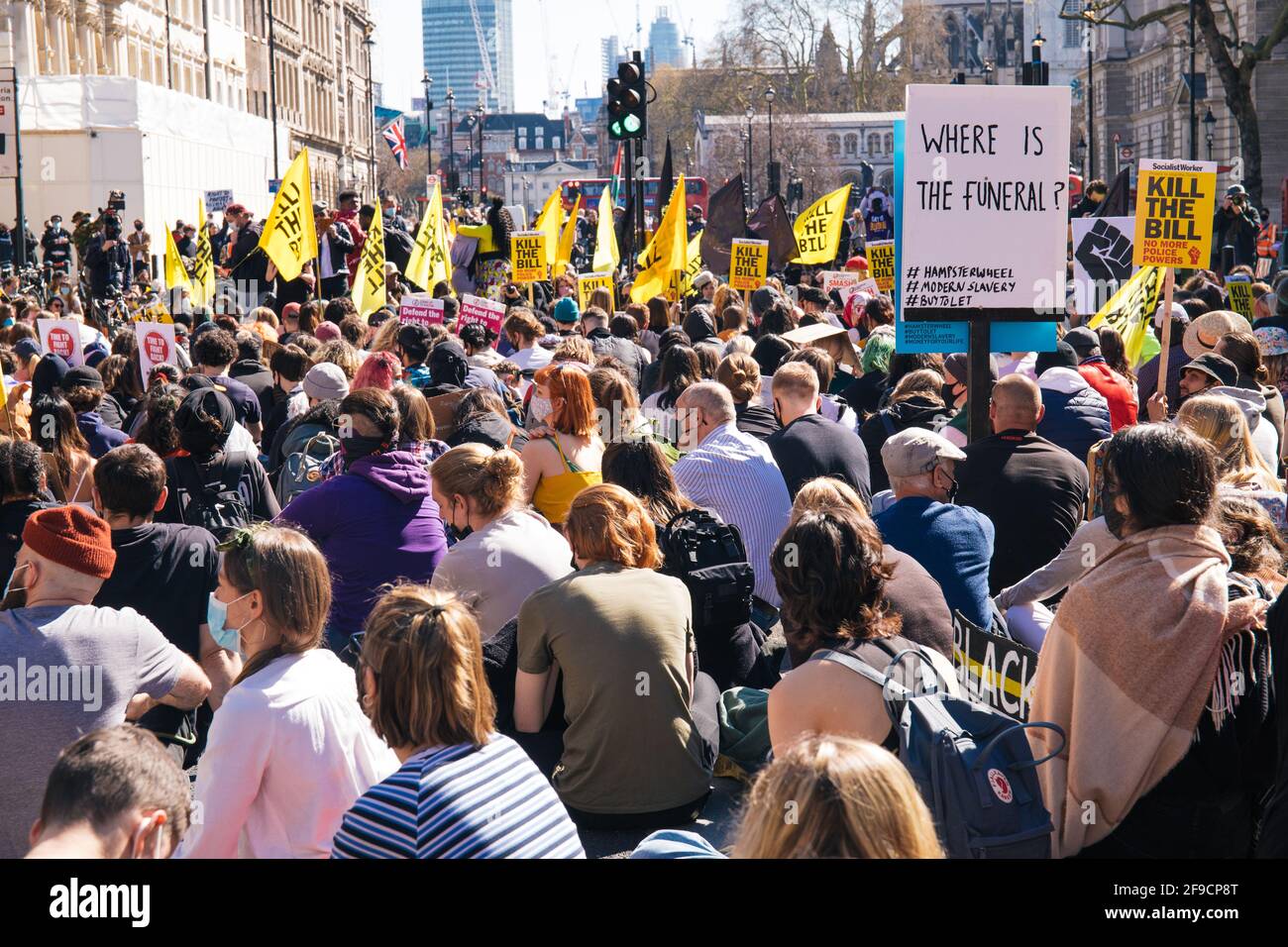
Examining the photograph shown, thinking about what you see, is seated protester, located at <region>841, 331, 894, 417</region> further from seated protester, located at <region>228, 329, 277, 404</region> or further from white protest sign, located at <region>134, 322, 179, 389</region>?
white protest sign, located at <region>134, 322, 179, 389</region>

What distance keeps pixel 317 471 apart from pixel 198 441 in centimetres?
79

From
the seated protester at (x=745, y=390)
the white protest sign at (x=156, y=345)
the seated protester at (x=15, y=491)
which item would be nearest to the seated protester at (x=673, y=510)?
the seated protester at (x=15, y=491)

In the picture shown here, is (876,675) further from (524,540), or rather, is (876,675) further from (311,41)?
(311,41)

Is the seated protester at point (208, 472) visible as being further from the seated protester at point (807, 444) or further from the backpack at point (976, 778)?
the backpack at point (976, 778)

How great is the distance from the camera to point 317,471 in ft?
24.0

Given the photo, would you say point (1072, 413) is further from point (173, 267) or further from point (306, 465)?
point (173, 267)

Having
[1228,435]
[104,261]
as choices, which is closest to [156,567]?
[1228,435]

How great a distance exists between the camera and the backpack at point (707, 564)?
5617 millimetres

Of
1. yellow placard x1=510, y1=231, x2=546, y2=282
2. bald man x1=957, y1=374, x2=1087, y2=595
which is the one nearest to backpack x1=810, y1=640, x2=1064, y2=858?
bald man x1=957, y1=374, x2=1087, y2=595

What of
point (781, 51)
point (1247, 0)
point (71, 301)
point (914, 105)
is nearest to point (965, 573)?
point (914, 105)

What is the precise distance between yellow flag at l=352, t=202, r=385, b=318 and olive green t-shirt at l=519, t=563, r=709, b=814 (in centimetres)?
912

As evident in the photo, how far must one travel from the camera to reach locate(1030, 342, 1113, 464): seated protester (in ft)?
25.7

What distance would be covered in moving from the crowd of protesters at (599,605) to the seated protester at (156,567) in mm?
12

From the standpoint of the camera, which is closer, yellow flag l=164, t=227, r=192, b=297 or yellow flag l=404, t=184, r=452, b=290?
yellow flag l=404, t=184, r=452, b=290
